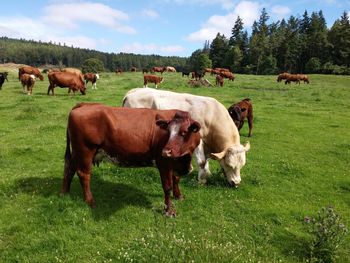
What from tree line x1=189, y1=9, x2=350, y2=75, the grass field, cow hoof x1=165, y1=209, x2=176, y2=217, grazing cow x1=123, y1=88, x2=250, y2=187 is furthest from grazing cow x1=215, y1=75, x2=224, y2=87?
tree line x1=189, y1=9, x2=350, y2=75

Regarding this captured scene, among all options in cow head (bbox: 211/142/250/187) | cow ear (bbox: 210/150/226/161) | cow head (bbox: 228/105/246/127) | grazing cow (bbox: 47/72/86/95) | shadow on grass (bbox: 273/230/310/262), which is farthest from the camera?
grazing cow (bbox: 47/72/86/95)

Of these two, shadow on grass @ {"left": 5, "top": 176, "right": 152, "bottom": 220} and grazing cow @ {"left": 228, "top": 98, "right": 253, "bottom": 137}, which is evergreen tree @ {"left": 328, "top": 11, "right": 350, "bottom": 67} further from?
shadow on grass @ {"left": 5, "top": 176, "right": 152, "bottom": 220}

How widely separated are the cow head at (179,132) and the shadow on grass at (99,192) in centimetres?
190

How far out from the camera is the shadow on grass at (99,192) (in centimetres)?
803

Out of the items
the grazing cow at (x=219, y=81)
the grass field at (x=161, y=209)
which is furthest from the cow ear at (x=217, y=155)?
the grazing cow at (x=219, y=81)

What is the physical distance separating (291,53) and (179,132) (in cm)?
9022

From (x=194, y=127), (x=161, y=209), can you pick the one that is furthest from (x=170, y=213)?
(x=194, y=127)

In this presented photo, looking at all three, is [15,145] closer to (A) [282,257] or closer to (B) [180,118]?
(B) [180,118]

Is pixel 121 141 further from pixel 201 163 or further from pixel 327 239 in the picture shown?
pixel 327 239

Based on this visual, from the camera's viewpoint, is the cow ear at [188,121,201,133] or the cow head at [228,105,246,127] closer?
the cow ear at [188,121,201,133]

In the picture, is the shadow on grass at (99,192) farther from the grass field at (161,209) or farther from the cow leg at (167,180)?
the cow leg at (167,180)

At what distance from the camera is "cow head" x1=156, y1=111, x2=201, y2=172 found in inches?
278

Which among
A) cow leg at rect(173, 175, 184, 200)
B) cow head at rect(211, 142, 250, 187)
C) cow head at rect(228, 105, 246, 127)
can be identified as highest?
cow head at rect(228, 105, 246, 127)

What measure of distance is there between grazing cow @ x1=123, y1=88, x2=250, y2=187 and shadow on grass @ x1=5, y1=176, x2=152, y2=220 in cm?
201
